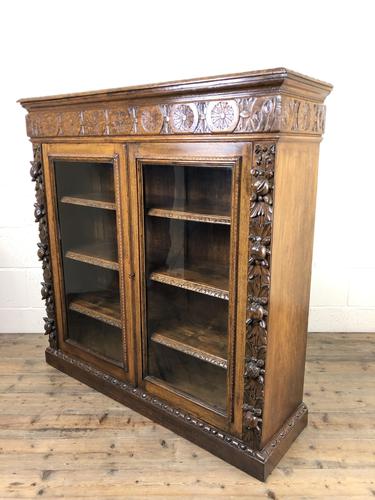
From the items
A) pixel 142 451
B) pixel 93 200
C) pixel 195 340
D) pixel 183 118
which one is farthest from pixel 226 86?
pixel 142 451

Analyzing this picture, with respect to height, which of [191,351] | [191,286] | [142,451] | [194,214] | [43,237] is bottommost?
[142,451]

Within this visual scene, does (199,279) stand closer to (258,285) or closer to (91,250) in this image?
(258,285)

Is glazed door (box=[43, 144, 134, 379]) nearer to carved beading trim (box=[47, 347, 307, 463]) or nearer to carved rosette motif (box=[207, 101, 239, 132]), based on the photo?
carved beading trim (box=[47, 347, 307, 463])

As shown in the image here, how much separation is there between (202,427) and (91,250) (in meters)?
1.04

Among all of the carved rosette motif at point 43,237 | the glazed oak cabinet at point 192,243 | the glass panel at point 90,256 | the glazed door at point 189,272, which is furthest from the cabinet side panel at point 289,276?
the carved rosette motif at point 43,237

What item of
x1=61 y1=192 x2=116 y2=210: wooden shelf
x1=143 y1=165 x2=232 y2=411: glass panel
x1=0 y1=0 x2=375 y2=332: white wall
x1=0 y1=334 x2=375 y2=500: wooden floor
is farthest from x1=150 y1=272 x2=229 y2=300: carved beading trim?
x1=0 y1=0 x2=375 y2=332: white wall

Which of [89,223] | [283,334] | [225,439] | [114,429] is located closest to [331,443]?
[225,439]

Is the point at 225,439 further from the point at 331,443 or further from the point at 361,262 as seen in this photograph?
the point at 361,262

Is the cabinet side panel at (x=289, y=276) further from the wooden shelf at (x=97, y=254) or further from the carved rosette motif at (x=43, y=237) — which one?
the carved rosette motif at (x=43, y=237)

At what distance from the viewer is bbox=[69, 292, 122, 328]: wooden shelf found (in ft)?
7.06

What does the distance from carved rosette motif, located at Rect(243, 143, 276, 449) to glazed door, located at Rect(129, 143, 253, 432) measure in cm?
7

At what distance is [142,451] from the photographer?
1.80m

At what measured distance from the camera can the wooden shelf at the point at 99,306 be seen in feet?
7.06

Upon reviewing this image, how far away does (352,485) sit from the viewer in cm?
160
